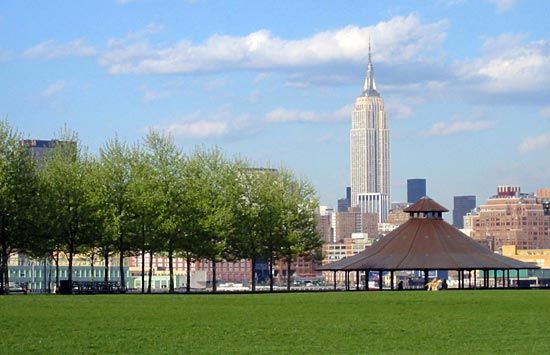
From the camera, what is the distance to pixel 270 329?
133 ft

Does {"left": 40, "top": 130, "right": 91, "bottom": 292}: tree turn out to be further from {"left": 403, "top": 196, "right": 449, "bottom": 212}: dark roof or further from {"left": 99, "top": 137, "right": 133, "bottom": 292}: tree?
{"left": 403, "top": 196, "right": 449, "bottom": 212}: dark roof

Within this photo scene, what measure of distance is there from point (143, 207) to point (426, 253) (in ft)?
86.4

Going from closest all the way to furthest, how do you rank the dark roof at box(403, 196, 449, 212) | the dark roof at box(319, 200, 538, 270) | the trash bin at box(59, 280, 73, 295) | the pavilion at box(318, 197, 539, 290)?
the trash bin at box(59, 280, 73, 295) → the pavilion at box(318, 197, 539, 290) → the dark roof at box(319, 200, 538, 270) → the dark roof at box(403, 196, 449, 212)

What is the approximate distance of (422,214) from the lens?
118 meters

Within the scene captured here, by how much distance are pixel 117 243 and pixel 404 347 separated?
65.0 metres

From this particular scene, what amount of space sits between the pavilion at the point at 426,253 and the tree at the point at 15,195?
93.9 feet

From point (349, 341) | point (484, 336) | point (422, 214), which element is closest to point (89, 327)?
point (349, 341)

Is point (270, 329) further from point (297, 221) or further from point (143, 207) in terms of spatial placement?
point (297, 221)

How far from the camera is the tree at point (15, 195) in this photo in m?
87.0

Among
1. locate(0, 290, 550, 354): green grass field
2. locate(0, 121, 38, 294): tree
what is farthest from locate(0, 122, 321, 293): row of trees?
locate(0, 290, 550, 354): green grass field

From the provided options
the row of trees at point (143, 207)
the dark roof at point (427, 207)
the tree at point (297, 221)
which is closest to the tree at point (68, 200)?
the row of trees at point (143, 207)

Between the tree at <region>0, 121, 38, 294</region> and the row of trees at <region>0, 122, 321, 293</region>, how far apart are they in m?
0.07

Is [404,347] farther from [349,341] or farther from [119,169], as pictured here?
[119,169]

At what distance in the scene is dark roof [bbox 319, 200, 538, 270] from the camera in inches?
4181
